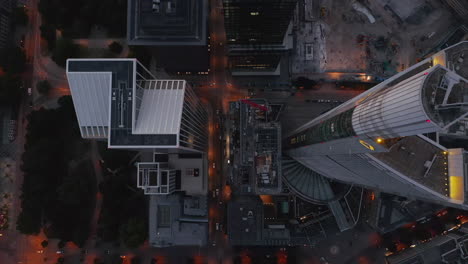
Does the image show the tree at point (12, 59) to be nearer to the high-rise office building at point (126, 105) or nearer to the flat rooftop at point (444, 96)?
the high-rise office building at point (126, 105)

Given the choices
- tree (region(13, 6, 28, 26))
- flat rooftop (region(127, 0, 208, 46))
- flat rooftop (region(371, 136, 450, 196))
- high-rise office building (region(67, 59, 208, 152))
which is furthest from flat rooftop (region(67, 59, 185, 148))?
tree (region(13, 6, 28, 26))

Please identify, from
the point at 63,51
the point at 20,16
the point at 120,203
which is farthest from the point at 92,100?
the point at 20,16

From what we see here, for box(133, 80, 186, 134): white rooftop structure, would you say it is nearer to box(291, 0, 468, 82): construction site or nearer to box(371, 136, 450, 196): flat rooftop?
box(371, 136, 450, 196): flat rooftop

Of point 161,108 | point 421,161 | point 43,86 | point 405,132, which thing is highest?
point 43,86

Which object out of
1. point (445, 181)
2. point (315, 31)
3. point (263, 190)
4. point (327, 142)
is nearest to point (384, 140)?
point (327, 142)

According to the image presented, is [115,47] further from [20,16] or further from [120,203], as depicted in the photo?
[120,203]

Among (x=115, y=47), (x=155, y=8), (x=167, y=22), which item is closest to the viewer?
(x=155, y=8)
